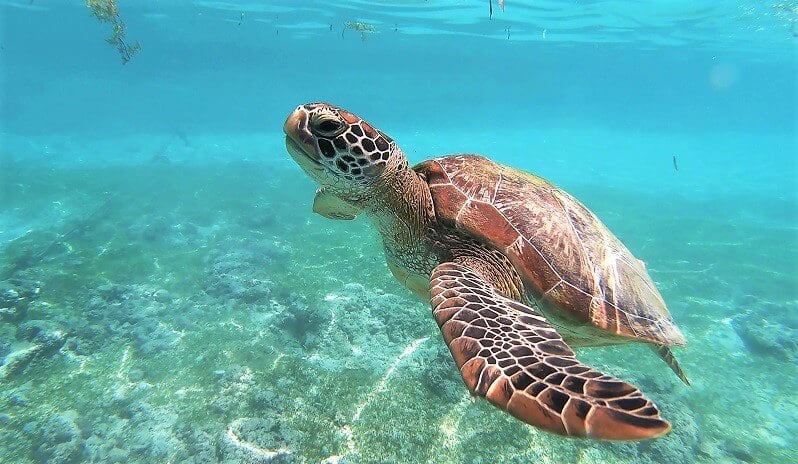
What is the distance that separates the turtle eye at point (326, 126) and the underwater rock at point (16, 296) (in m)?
7.13

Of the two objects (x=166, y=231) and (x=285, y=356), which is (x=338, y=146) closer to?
(x=285, y=356)

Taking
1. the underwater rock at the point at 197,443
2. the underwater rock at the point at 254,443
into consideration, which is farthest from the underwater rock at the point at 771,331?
the underwater rock at the point at 197,443

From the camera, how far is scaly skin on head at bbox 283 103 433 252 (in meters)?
2.54

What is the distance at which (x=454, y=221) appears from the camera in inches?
114

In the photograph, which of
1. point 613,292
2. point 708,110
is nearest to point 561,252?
point 613,292

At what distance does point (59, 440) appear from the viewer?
4.46 meters

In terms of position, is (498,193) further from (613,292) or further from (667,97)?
(667,97)

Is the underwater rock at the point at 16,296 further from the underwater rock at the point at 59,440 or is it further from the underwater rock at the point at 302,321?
the underwater rock at the point at 302,321

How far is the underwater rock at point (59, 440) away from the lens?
427cm

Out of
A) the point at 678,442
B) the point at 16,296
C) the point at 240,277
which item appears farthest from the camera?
the point at 240,277

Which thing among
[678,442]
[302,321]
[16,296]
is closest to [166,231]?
[16,296]

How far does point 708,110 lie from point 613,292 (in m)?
115

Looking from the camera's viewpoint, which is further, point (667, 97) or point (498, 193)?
point (667, 97)

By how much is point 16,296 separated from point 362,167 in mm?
7847
